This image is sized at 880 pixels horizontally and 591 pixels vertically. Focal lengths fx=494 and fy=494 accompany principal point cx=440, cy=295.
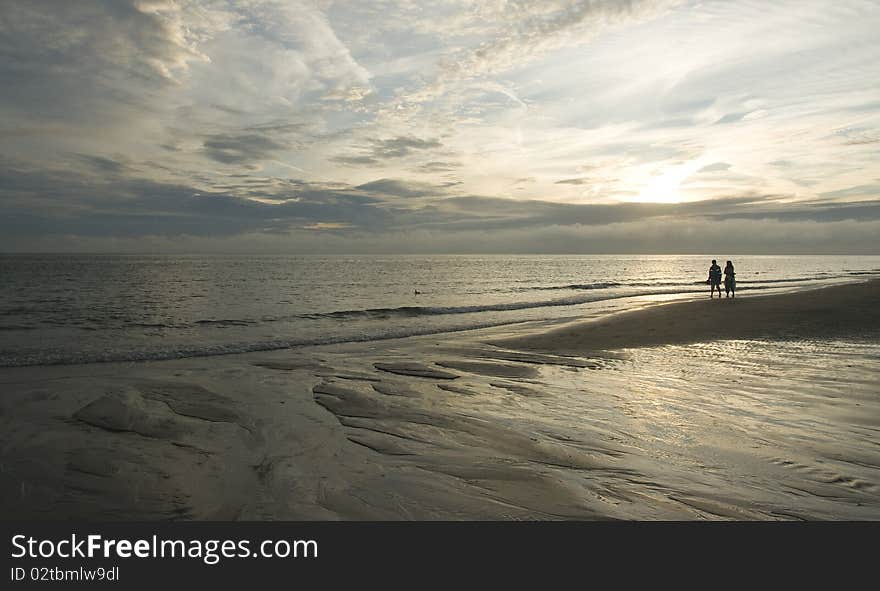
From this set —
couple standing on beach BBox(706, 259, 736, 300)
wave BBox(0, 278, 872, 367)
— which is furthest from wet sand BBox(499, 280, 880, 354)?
wave BBox(0, 278, 872, 367)

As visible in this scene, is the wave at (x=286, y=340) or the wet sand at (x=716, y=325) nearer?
the wave at (x=286, y=340)

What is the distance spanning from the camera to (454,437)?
761 cm

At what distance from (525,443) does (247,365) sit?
384 inches

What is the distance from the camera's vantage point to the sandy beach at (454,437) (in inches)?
208

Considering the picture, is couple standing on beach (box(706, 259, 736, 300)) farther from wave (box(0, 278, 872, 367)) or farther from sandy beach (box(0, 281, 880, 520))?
sandy beach (box(0, 281, 880, 520))

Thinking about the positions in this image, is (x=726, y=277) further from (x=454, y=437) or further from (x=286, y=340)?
(x=454, y=437)

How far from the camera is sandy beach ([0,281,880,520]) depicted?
5.29m

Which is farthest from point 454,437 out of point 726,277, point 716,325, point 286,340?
point 726,277

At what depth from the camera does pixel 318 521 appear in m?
4.82

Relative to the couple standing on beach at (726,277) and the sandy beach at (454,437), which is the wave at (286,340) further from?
the couple standing on beach at (726,277)

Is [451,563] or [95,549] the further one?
[95,549]

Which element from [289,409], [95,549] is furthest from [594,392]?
[95,549]

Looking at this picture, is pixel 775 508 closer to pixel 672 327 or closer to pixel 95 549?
pixel 95 549

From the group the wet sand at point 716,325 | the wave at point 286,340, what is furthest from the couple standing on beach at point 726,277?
the wave at point 286,340
